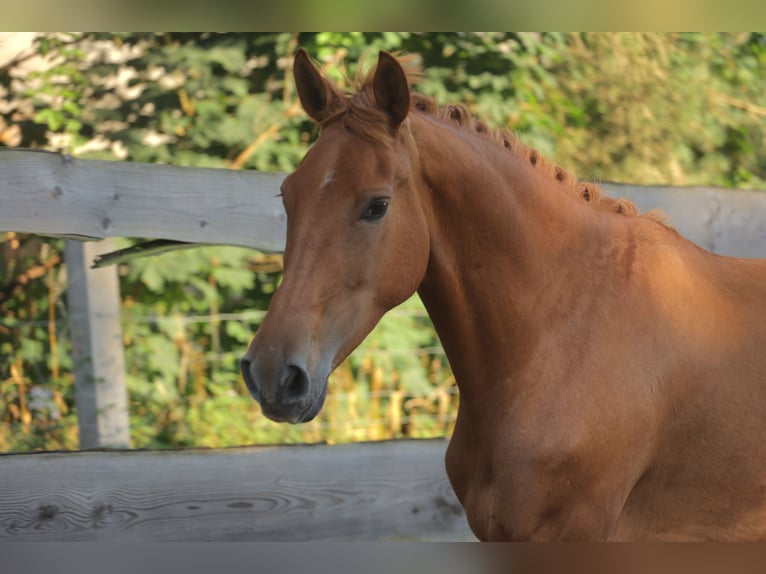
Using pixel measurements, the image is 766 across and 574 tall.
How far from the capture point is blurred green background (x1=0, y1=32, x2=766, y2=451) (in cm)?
490

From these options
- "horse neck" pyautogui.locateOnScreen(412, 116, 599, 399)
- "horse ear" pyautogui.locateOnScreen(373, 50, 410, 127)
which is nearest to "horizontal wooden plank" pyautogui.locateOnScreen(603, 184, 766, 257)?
"horse neck" pyautogui.locateOnScreen(412, 116, 599, 399)

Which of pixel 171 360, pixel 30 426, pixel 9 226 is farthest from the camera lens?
Answer: pixel 171 360

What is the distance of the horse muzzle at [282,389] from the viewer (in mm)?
2143

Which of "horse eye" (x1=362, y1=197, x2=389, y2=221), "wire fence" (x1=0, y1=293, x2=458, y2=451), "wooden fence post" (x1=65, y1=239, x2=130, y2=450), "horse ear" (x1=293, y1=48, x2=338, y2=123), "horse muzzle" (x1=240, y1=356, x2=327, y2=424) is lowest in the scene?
"wire fence" (x1=0, y1=293, x2=458, y2=451)

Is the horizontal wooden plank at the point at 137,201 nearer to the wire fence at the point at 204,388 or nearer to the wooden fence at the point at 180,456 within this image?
the wooden fence at the point at 180,456

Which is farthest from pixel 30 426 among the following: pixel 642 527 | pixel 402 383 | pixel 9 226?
pixel 642 527

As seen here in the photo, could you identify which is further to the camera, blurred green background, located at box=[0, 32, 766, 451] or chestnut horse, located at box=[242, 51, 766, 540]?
blurred green background, located at box=[0, 32, 766, 451]

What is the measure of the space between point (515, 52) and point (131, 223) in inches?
107

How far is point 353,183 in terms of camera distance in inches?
90.7

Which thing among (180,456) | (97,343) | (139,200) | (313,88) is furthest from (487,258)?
(97,343)

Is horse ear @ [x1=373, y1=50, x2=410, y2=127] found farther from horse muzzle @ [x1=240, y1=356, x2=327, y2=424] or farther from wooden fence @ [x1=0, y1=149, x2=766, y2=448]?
wooden fence @ [x1=0, y1=149, x2=766, y2=448]

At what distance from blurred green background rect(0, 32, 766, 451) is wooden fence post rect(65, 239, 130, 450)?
3.05ft

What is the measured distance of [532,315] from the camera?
254 cm

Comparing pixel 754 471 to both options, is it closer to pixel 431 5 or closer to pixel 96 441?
pixel 431 5
